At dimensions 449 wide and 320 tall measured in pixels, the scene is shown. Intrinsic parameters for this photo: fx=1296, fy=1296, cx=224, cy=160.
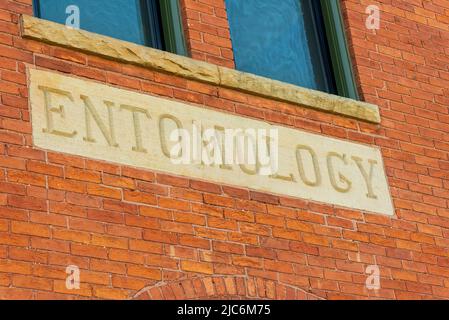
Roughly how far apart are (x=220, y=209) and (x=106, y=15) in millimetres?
1706

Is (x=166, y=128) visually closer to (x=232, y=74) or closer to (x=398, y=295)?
(x=232, y=74)

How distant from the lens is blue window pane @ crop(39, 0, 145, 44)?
9164 millimetres

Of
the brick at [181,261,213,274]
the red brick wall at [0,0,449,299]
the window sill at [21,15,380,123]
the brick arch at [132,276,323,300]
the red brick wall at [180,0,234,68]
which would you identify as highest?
the red brick wall at [180,0,234,68]

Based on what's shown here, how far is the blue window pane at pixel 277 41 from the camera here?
1008 centimetres

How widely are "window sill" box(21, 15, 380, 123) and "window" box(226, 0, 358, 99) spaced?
1.24ft

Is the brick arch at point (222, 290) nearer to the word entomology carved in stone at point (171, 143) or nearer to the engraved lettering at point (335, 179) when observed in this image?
the word entomology carved in stone at point (171, 143)

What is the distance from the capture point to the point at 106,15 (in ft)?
30.9

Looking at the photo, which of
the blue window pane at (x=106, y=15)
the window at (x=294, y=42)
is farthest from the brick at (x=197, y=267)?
the window at (x=294, y=42)

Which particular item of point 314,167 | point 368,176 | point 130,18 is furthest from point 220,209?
point 130,18

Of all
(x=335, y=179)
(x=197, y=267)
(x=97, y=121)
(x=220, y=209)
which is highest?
(x=97, y=121)

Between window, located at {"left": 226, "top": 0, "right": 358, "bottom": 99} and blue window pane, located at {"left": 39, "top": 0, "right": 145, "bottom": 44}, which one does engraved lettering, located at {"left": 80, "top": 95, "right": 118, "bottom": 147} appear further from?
window, located at {"left": 226, "top": 0, "right": 358, "bottom": 99}

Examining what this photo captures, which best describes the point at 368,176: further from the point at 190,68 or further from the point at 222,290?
the point at 222,290

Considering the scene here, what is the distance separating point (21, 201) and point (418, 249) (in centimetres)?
323

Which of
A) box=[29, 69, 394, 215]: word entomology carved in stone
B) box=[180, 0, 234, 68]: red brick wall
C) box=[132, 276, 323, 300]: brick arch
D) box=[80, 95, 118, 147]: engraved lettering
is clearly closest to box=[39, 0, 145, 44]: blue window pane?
box=[180, 0, 234, 68]: red brick wall
